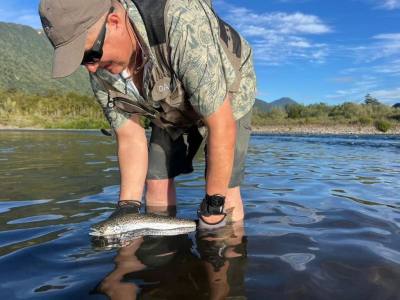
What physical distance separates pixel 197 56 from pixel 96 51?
25.5 inches

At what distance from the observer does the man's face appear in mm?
2814

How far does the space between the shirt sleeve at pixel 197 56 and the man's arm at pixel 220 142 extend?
7cm

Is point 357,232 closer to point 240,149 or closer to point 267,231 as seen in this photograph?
point 267,231

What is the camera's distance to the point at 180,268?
317cm

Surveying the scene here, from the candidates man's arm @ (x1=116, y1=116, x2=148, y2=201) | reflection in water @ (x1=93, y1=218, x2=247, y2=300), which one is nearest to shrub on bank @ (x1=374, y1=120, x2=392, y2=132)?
reflection in water @ (x1=93, y1=218, x2=247, y2=300)

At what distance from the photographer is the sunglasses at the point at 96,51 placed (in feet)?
9.26

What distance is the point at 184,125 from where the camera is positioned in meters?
3.86

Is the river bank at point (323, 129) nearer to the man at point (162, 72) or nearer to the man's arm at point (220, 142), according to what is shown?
the man at point (162, 72)

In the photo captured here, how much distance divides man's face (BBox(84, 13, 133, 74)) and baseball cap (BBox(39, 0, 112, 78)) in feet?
0.19

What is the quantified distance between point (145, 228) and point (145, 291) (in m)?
0.89

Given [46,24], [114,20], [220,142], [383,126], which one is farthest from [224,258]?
[383,126]

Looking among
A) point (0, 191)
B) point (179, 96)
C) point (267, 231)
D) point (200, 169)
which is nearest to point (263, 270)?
point (267, 231)

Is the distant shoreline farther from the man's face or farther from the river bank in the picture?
the man's face

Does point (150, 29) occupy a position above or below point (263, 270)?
above
